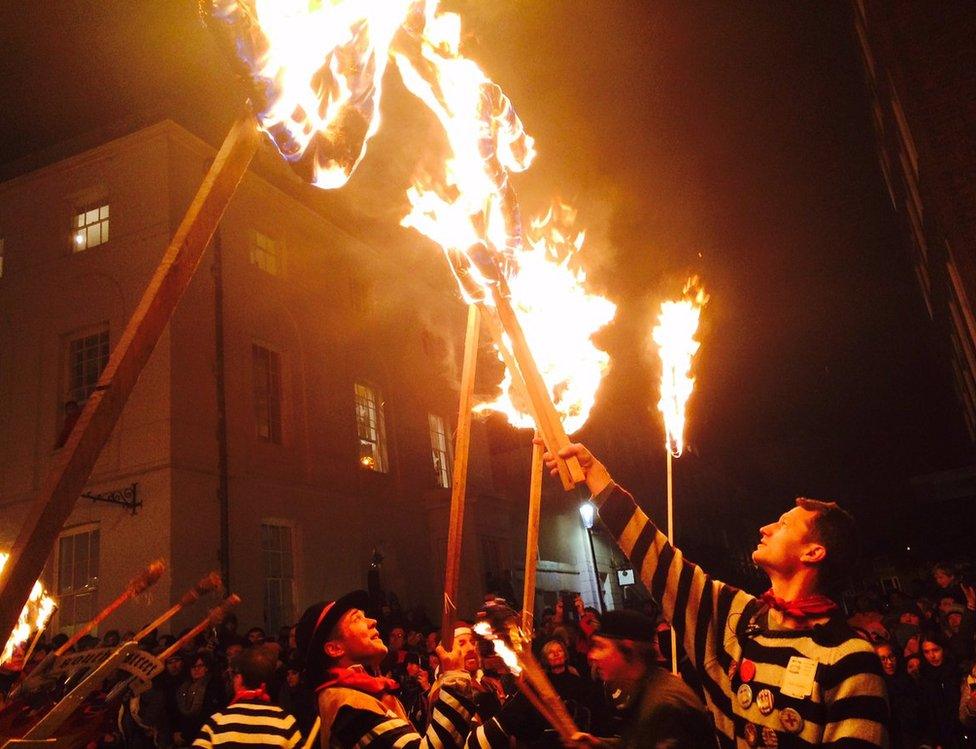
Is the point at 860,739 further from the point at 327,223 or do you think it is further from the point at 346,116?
the point at 327,223

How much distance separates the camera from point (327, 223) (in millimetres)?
20781

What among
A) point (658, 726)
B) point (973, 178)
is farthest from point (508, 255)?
point (973, 178)

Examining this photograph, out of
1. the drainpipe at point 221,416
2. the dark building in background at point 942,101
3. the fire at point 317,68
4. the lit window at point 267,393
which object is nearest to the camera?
the fire at point 317,68

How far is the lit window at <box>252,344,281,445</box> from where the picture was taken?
56.0ft

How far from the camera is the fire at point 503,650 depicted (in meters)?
3.54

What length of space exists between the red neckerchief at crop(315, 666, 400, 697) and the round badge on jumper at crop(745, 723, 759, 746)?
1.61 m

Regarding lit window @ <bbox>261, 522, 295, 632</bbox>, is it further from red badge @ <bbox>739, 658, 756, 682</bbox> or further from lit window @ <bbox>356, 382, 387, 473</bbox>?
red badge @ <bbox>739, 658, 756, 682</bbox>

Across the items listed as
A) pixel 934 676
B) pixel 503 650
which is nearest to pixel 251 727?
pixel 503 650

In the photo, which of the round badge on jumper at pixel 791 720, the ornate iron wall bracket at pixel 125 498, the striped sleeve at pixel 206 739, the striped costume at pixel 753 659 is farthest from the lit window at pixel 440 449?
the round badge on jumper at pixel 791 720

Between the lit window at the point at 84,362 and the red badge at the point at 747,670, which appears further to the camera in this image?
the lit window at the point at 84,362

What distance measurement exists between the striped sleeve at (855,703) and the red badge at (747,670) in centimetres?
27

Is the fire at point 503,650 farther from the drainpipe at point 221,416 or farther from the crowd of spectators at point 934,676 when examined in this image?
the drainpipe at point 221,416

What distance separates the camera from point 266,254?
61.0ft

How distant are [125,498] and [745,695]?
45.2 ft
